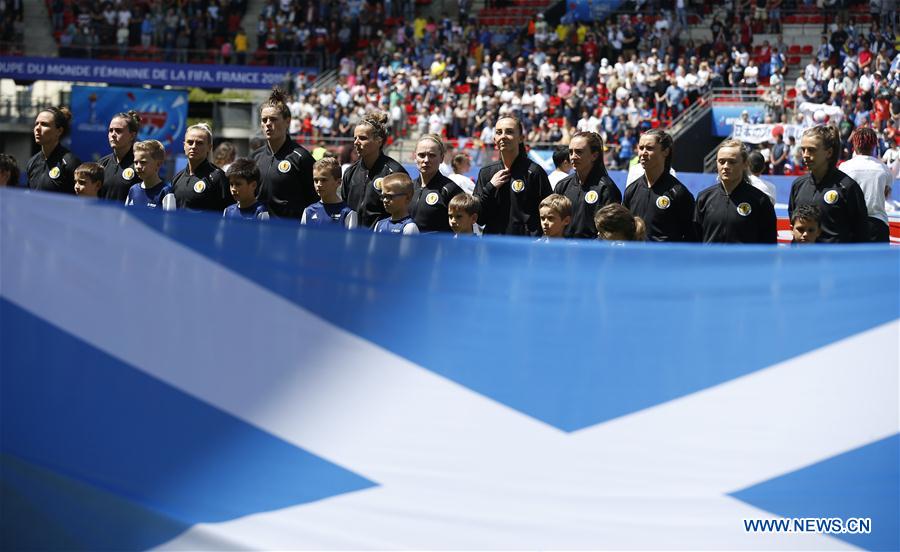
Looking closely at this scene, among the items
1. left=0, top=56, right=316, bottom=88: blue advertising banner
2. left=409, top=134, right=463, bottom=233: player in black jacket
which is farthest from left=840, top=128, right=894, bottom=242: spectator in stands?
left=0, top=56, right=316, bottom=88: blue advertising banner

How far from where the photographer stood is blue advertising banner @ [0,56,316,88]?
33.5 meters

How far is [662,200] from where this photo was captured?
7.01 meters

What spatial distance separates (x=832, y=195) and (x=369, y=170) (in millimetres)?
3135

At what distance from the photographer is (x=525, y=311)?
3643 mm

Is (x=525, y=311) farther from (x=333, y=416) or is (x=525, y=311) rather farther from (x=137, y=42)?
(x=137, y=42)

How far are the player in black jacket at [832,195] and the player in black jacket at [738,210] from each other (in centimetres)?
31

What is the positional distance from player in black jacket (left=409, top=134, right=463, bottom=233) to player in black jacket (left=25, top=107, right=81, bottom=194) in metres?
2.88

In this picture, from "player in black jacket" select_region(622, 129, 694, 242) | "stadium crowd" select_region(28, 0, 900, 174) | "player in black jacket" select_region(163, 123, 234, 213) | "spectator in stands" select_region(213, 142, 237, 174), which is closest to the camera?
"player in black jacket" select_region(622, 129, 694, 242)

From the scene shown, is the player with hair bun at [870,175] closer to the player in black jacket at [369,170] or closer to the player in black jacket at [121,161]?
the player in black jacket at [369,170]

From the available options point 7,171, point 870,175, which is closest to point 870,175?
point 870,175

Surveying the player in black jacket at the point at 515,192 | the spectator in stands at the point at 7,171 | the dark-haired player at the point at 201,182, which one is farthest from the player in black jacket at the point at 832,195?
the spectator in stands at the point at 7,171

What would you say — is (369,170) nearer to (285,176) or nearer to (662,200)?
(285,176)

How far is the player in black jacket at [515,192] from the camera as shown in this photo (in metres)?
7.96
